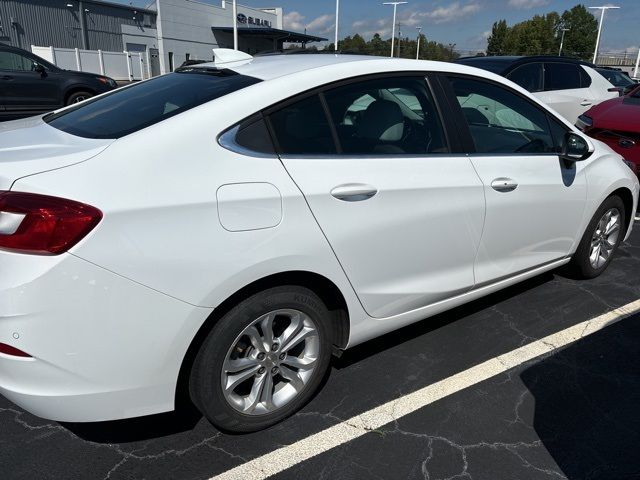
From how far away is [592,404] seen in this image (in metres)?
2.67

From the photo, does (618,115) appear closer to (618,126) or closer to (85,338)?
(618,126)

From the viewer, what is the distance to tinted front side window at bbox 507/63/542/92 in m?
7.46

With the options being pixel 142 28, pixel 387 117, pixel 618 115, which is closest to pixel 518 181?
pixel 387 117

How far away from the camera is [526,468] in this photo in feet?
7.31

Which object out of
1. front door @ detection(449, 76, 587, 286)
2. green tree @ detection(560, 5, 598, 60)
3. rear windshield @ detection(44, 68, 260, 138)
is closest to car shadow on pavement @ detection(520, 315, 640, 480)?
front door @ detection(449, 76, 587, 286)

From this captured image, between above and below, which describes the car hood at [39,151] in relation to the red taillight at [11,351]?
above

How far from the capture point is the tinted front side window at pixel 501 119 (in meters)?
3.04

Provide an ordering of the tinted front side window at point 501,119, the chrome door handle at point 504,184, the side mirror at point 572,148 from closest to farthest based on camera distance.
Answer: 1. the chrome door handle at point 504,184
2. the tinted front side window at point 501,119
3. the side mirror at point 572,148

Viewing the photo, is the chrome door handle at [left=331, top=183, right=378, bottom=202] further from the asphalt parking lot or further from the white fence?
the white fence

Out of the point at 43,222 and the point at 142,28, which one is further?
the point at 142,28

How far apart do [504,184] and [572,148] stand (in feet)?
2.36

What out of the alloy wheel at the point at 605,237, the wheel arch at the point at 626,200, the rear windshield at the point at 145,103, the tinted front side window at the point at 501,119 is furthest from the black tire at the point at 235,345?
the wheel arch at the point at 626,200

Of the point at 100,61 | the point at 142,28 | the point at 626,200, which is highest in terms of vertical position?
Result: the point at 142,28

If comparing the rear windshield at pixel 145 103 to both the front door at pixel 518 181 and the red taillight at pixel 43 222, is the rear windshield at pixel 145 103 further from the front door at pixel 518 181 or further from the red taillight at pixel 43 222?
the front door at pixel 518 181
